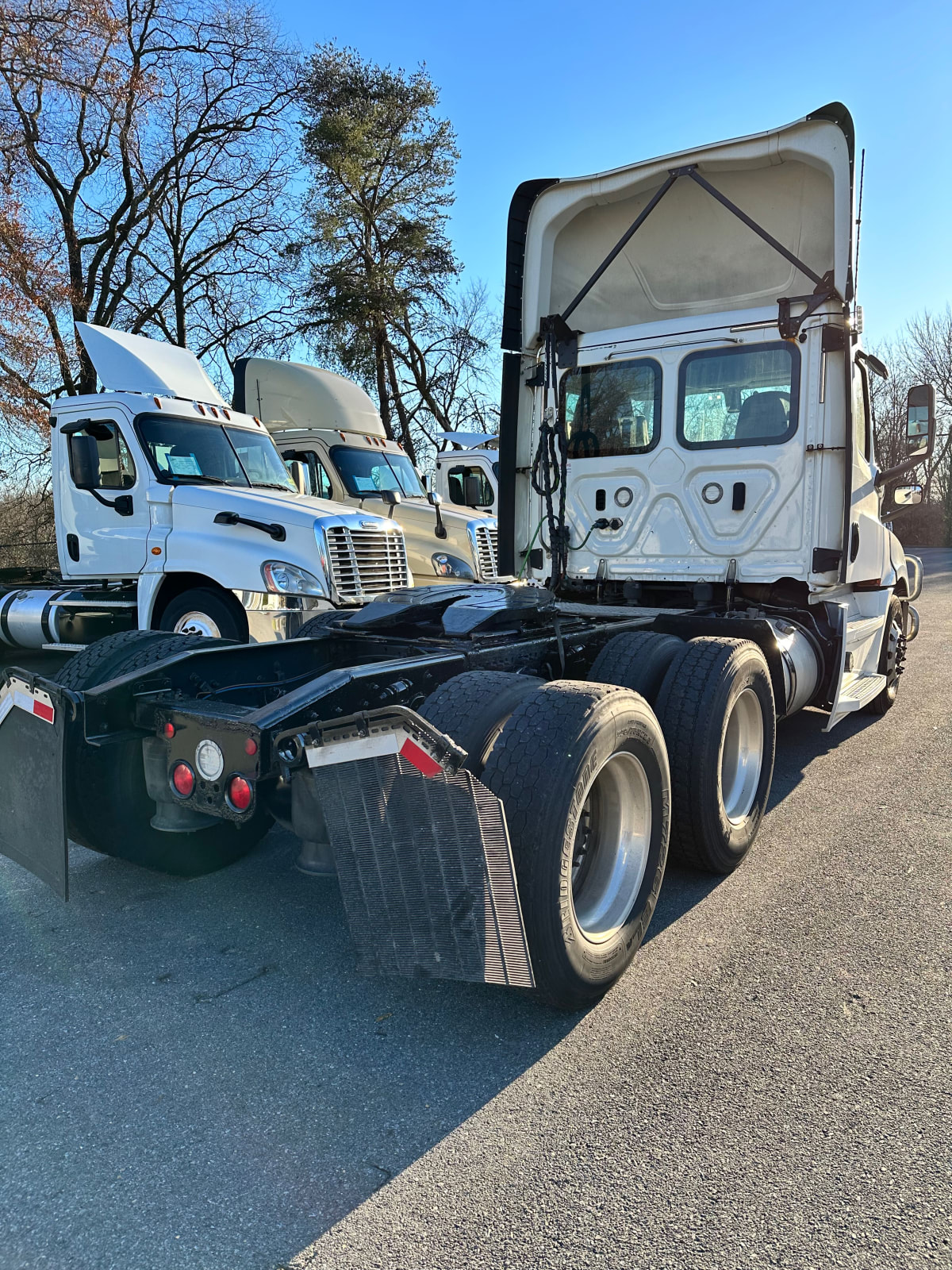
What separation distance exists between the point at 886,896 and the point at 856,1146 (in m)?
1.79

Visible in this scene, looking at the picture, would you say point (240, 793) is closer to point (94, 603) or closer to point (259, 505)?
point (259, 505)

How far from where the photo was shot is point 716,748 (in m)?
3.99

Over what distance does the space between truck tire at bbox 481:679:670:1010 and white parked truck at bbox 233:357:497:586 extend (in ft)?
26.2

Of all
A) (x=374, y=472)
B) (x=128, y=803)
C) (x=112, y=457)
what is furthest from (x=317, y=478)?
(x=128, y=803)

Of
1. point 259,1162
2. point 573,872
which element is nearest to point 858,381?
point 573,872

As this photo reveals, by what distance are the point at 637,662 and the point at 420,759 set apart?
1935 millimetres

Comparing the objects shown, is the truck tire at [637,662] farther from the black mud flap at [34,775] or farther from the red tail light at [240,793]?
the black mud flap at [34,775]

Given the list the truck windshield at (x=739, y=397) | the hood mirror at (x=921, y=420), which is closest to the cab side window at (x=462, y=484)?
the hood mirror at (x=921, y=420)

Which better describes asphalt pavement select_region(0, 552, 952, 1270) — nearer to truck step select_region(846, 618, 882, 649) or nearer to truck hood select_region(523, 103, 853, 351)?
truck step select_region(846, 618, 882, 649)

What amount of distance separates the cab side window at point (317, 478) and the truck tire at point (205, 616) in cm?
365

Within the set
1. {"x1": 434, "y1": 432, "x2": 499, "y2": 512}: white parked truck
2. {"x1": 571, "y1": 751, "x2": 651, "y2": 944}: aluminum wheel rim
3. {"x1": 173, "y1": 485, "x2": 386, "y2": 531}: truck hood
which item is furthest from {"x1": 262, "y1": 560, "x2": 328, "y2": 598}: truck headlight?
{"x1": 434, "y1": 432, "x2": 499, "y2": 512}: white parked truck

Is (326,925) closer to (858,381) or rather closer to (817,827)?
(817,827)

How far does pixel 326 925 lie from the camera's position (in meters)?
3.70

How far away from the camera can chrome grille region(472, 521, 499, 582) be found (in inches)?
456
